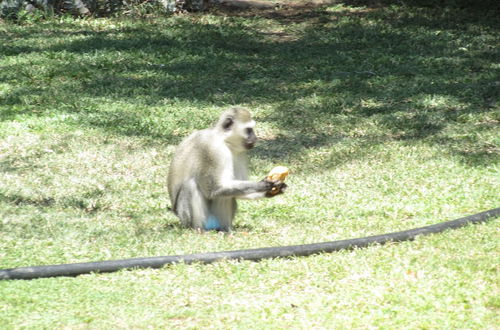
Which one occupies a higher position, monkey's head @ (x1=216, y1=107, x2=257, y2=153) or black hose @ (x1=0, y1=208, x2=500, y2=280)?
monkey's head @ (x1=216, y1=107, x2=257, y2=153)

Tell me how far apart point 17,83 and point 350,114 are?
479 cm

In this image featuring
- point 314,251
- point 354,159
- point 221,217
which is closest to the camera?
point 314,251

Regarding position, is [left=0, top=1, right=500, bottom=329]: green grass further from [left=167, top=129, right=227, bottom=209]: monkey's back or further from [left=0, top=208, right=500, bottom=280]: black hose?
[left=167, top=129, right=227, bottom=209]: monkey's back

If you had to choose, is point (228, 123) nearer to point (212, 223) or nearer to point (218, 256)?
point (212, 223)

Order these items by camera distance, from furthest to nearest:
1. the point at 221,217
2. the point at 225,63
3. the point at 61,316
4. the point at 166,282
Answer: the point at 225,63
the point at 221,217
the point at 166,282
the point at 61,316

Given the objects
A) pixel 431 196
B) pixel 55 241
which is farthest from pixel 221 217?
pixel 431 196

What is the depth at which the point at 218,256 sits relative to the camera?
589 centimetres

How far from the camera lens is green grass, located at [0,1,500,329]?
5.23 m

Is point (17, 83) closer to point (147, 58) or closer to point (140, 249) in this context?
point (147, 58)

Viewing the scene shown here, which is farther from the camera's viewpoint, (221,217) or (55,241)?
(221,217)

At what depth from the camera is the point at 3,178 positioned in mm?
8328

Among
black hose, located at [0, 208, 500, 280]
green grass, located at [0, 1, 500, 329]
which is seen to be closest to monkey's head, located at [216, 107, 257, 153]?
green grass, located at [0, 1, 500, 329]

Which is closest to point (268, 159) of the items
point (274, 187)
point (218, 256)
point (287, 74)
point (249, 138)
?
point (249, 138)

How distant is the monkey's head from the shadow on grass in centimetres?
261
